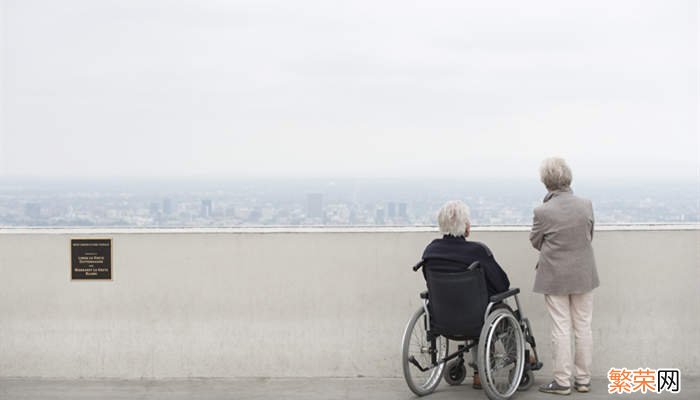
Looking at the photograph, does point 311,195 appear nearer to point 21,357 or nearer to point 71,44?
point 21,357

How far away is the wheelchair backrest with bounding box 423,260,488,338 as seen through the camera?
461cm

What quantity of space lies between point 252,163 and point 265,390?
350 centimetres

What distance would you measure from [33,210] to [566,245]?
3345 millimetres

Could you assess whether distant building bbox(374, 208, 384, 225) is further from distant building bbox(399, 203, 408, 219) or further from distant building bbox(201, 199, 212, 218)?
distant building bbox(201, 199, 212, 218)

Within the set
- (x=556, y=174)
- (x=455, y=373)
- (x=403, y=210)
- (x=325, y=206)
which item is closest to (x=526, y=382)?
(x=455, y=373)

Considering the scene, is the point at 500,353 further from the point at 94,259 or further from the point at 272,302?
the point at 94,259

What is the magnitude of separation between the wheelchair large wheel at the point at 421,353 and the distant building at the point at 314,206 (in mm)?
941

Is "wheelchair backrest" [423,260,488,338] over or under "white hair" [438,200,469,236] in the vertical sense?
under

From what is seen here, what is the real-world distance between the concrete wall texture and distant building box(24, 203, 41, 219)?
0.83 ft

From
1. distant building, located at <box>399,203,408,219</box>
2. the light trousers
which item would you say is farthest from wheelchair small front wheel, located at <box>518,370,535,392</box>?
distant building, located at <box>399,203,408,219</box>

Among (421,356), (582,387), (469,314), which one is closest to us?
(469,314)

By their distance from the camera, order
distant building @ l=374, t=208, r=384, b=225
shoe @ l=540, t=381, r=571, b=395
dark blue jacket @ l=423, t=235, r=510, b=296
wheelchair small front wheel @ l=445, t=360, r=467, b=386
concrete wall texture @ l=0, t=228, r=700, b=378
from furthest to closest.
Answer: distant building @ l=374, t=208, r=384, b=225 < concrete wall texture @ l=0, t=228, r=700, b=378 < wheelchair small front wheel @ l=445, t=360, r=467, b=386 < shoe @ l=540, t=381, r=571, b=395 < dark blue jacket @ l=423, t=235, r=510, b=296

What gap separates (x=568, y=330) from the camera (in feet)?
16.1

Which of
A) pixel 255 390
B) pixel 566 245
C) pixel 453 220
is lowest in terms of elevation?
pixel 255 390
